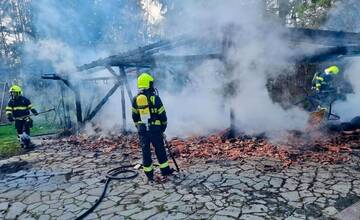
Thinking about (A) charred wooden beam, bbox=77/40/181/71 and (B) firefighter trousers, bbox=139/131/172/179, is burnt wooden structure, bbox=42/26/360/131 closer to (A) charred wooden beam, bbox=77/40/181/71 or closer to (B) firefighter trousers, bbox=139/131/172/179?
(A) charred wooden beam, bbox=77/40/181/71

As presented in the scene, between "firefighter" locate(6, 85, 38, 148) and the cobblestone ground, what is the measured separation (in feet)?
12.0

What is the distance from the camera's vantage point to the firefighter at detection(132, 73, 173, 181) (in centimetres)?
659

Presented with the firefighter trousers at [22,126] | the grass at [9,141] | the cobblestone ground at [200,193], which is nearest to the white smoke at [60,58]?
the firefighter trousers at [22,126]

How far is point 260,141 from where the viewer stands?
9.21 metres

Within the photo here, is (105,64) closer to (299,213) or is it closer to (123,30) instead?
(299,213)

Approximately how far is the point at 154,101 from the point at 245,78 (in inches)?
204

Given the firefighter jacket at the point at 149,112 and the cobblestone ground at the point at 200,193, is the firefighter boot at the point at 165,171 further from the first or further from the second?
the firefighter jacket at the point at 149,112

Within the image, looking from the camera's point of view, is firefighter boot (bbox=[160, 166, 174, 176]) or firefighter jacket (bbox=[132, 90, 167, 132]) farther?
firefighter boot (bbox=[160, 166, 174, 176])

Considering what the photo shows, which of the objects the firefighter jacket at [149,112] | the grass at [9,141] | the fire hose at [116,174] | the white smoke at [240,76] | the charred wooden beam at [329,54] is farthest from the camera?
the grass at [9,141]

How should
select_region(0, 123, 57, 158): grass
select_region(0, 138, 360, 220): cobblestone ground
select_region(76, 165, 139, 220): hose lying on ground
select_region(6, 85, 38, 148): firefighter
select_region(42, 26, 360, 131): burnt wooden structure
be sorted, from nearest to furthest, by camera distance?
select_region(0, 138, 360, 220): cobblestone ground → select_region(76, 165, 139, 220): hose lying on ground → select_region(42, 26, 360, 131): burnt wooden structure → select_region(0, 123, 57, 158): grass → select_region(6, 85, 38, 148): firefighter

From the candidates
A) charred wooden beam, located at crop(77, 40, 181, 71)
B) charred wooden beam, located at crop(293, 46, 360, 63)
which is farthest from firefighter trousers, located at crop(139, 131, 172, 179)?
charred wooden beam, located at crop(293, 46, 360, 63)

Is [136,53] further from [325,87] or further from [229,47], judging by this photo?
[325,87]

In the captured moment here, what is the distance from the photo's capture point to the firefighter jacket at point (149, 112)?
21.6ft

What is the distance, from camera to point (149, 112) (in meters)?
6.60
